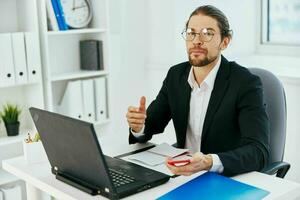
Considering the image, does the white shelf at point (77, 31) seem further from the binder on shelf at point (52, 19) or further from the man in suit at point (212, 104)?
the man in suit at point (212, 104)

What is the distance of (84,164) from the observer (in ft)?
4.90

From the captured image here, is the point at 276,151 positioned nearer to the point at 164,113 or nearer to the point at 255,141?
the point at 255,141

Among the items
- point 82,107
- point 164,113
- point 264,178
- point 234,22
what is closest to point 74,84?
point 82,107

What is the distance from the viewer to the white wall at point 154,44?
3.36 m

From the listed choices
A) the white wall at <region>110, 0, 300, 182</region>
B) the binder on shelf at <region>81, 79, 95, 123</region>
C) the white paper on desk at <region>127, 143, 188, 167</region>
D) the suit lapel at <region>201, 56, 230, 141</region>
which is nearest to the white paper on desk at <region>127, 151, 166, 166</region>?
the white paper on desk at <region>127, 143, 188, 167</region>

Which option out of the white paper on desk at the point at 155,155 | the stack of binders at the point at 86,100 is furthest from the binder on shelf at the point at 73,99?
the white paper on desk at the point at 155,155

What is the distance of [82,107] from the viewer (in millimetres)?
3135

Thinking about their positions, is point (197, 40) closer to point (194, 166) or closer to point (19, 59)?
point (194, 166)

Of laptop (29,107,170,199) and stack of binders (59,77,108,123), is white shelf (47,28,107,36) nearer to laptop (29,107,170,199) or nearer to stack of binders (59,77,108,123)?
stack of binders (59,77,108,123)

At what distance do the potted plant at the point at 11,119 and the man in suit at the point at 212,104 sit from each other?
3.64 ft

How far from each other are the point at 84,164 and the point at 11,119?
1.55 meters

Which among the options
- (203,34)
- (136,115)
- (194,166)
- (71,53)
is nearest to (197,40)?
(203,34)

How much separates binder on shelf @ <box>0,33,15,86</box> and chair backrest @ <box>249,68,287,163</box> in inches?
58.3

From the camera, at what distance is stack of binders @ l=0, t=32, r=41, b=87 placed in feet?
8.93
